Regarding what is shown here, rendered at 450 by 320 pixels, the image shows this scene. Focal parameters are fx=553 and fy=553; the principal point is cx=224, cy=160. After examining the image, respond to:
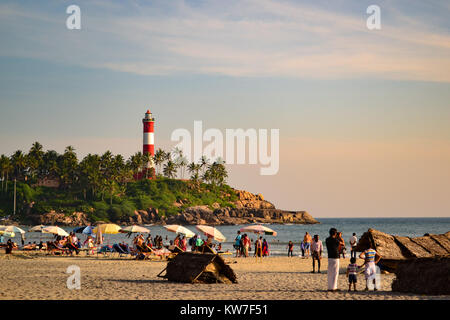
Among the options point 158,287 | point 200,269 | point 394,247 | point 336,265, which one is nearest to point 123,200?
point 394,247

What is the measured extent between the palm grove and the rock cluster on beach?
219 cm

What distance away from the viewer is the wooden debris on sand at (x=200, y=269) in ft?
58.3

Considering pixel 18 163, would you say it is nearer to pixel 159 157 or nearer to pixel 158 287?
pixel 159 157

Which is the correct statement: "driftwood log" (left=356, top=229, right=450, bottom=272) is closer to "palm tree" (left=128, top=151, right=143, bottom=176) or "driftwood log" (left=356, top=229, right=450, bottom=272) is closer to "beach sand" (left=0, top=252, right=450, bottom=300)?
"beach sand" (left=0, top=252, right=450, bottom=300)

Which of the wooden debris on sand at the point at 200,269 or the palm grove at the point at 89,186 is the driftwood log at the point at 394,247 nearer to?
the wooden debris on sand at the point at 200,269

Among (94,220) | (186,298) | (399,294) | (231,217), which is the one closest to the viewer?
(186,298)

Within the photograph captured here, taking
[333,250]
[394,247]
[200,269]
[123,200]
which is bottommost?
[200,269]

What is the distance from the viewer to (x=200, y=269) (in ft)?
58.0

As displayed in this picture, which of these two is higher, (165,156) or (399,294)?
(165,156)

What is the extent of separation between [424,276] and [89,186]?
425 ft
